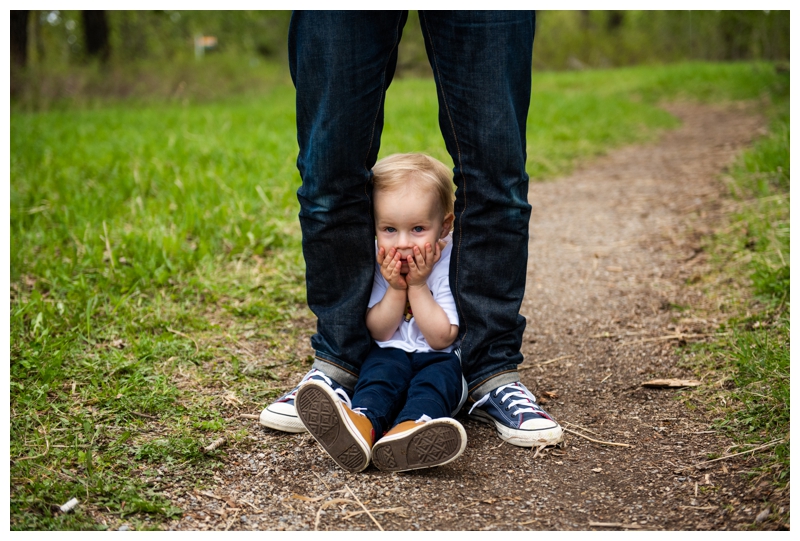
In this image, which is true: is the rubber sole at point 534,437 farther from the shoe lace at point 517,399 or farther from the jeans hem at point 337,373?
the jeans hem at point 337,373

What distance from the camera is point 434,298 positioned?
76.6 inches

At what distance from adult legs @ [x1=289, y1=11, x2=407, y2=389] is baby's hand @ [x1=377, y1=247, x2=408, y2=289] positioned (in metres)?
0.03

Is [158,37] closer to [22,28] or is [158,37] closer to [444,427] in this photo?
[22,28]

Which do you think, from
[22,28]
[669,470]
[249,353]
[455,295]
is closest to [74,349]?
[249,353]

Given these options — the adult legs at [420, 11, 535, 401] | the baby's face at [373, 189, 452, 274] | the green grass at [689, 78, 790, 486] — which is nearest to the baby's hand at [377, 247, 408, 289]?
the baby's face at [373, 189, 452, 274]

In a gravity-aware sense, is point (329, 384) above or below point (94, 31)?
below

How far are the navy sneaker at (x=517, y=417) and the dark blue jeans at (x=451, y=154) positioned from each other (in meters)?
0.05

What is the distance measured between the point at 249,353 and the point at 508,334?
91cm

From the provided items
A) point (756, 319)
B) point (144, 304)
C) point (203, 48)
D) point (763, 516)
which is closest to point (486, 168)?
point (763, 516)

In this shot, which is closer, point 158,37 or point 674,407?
point 674,407

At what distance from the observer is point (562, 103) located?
8039 mm

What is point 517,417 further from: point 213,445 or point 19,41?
point 19,41

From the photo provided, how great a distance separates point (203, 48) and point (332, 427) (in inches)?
698

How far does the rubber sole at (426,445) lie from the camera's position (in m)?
1.52
